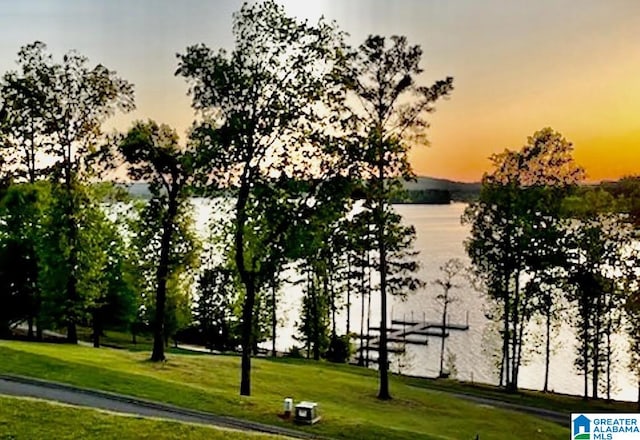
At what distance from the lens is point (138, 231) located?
943 inches

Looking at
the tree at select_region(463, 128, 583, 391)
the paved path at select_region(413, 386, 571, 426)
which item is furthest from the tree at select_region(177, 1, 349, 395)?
the paved path at select_region(413, 386, 571, 426)

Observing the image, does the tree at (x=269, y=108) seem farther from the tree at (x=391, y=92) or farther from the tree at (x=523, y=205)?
the tree at (x=523, y=205)

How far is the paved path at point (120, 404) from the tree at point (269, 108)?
4160 millimetres

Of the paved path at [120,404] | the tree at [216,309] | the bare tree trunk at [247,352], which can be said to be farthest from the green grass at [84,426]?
the tree at [216,309]

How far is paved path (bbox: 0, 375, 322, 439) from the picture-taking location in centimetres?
1195

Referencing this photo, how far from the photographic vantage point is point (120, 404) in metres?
12.8

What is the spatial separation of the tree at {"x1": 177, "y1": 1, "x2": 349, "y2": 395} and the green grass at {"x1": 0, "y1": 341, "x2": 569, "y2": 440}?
3.88 metres

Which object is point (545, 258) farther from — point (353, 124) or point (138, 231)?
point (138, 231)

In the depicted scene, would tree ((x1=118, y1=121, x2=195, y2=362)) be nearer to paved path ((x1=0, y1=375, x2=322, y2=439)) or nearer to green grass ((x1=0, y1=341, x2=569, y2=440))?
green grass ((x1=0, y1=341, x2=569, y2=440))

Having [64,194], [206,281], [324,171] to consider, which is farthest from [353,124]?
[206,281]

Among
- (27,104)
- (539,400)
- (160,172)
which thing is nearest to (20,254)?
(27,104)

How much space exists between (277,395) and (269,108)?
7.27m

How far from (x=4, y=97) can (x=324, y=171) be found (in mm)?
11600

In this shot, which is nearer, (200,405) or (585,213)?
(200,405)
